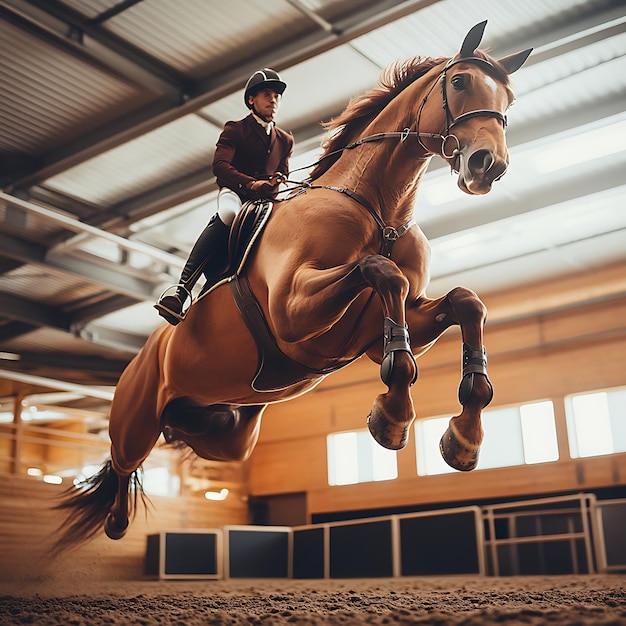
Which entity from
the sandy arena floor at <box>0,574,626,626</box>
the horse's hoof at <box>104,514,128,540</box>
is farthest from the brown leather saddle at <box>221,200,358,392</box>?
the horse's hoof at <box>104,514,128,540</box>

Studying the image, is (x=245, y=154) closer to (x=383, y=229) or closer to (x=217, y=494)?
(x=383, y=229)

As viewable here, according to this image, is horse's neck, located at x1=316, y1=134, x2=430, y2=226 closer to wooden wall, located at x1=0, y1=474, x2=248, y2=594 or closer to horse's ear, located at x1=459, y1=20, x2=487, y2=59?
horse's ear, located at x1=459, y1=20, x2=487, y2=59

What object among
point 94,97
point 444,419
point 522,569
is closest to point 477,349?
point 94,97

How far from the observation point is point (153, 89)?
257 inches

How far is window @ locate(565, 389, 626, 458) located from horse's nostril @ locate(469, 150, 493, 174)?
7.48 metres

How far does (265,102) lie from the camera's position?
4.01 metres

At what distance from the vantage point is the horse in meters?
3.02

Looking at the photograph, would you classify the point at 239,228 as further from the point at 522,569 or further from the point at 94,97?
the point at 522,569

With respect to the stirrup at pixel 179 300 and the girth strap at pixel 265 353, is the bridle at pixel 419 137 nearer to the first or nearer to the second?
the girth strap at pixel 265 353

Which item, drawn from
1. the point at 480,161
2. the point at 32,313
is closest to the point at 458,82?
the point at 480,161

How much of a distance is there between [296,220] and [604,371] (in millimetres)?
7407

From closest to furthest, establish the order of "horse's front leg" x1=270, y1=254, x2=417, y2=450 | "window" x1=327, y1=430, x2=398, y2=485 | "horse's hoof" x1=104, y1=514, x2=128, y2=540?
1. "horse's front leg" x1=270, y1=254, x2=417, y2=450
2. "horse's hoof" x1=104, y1=514, x2=128, y2=540
3. "window" x1=327, y1=430, x2=398, y2=485

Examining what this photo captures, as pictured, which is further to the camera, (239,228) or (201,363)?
(201,363)

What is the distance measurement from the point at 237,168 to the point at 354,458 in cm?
880
